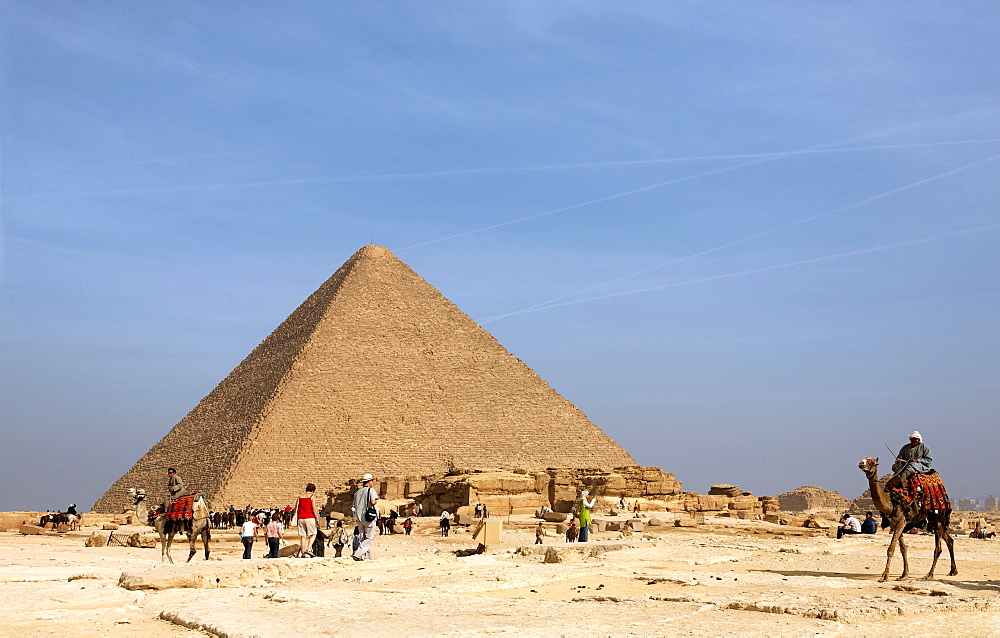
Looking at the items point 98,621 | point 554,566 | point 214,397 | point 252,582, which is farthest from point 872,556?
point 214,397

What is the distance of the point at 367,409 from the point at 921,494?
64118 millimetres

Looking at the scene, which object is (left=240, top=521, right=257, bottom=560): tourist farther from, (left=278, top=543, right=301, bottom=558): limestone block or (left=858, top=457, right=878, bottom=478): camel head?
(left=858, top=457, right=878, bottom=478): camel head

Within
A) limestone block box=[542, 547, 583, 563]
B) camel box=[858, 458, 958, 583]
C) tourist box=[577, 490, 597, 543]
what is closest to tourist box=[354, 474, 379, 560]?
limestone block box=[542, 547, 583, 563]

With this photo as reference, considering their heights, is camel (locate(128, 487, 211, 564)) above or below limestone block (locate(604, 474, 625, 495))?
below

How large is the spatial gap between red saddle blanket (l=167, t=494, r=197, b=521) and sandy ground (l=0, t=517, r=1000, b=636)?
1.89 m

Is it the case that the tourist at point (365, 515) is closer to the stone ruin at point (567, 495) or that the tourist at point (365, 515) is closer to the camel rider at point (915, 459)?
the camel rider at point (915, 459)

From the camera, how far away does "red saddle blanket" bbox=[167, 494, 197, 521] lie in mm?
11523

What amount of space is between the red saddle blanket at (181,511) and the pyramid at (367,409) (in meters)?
48.3

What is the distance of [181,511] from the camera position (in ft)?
37.9

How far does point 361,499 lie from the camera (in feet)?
33.2

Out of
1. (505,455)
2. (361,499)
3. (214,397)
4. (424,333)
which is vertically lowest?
(361,499)

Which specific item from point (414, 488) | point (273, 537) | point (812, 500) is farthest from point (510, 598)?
point (812, 500)

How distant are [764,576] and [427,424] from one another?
63.1m

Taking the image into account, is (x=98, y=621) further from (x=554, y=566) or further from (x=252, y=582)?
(x=554, y=566)
